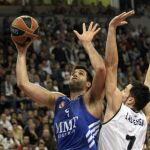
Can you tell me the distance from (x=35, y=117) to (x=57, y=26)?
230 inches

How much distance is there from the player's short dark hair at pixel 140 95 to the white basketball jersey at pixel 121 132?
0.09 metres

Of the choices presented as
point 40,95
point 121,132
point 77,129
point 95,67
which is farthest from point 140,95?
point 40,95

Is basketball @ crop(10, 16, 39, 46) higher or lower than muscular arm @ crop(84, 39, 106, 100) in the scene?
higher

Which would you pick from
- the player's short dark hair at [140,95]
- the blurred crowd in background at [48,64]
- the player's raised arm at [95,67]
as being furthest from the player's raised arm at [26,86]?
the blurred crowd in background at [48,64]

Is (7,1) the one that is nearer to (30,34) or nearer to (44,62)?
(44,62)

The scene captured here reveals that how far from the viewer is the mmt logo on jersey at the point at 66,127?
5.90 m

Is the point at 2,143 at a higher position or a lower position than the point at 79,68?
lower

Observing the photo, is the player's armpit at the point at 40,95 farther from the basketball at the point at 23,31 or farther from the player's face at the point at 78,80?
the basketball at the point at 23,31

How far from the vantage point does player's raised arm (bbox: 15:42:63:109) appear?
20.6 feet

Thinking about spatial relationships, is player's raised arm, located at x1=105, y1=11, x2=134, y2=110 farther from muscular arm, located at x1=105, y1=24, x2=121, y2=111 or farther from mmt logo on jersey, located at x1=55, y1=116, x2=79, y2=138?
mmt logo on jersey, located at x1=55, y1=116, x2=79, y2=138

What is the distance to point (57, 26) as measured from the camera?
1914 cm

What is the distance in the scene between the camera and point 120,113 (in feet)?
18.4

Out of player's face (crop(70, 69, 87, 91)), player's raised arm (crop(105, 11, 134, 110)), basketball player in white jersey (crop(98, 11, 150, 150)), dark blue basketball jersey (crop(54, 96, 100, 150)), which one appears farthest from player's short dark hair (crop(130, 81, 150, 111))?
player's face (crop(70, 69, 87, 91))

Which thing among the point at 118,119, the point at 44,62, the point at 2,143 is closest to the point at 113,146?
the point at 118,119
